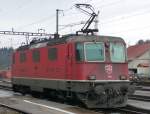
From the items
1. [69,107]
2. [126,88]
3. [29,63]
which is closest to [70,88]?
[69,107]

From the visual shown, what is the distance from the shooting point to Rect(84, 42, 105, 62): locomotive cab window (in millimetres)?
19016

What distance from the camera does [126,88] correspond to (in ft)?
62.2

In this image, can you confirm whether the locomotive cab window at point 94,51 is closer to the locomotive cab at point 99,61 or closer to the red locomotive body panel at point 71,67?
the locomotive cab at point 99,61

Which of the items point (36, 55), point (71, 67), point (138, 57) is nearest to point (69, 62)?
point (71, 67)

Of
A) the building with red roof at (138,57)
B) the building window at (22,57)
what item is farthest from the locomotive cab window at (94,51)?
the building with red roof at (138,57)

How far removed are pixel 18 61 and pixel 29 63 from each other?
2.54 metres

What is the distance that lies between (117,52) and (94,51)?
1072mm

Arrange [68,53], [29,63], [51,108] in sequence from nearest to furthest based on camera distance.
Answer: [51,108] → [68,53] → [29,63]

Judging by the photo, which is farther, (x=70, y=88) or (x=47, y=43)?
(x=47, y=43)

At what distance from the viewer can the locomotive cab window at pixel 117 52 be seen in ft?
63.8

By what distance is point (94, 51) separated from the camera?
19.2 meters

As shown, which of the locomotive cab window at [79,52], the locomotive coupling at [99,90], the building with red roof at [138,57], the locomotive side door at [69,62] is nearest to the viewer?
the locomotive coupling at [99,90]

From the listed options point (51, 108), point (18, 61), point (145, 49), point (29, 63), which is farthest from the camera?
point (145, 49)

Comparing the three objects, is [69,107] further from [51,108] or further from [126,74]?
[126,74]
